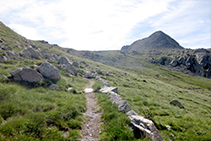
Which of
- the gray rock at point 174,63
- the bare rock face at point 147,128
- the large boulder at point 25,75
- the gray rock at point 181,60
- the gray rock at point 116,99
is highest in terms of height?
the gray rock at point 181,60

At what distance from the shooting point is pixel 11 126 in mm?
5398

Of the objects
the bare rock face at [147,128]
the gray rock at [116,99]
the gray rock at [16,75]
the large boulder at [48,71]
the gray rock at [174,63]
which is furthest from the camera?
the gray rock at [174,63]

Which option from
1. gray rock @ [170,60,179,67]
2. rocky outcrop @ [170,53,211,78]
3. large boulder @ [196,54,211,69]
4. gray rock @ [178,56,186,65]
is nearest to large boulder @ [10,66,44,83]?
rocky outcrop @ [170,53,211,78]

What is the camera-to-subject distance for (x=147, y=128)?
6.73 m

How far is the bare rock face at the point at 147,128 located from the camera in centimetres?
602

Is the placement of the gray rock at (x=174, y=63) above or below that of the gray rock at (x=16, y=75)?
above

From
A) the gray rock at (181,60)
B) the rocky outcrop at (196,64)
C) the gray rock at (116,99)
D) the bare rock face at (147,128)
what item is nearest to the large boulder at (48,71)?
the gray rock at (116,99)

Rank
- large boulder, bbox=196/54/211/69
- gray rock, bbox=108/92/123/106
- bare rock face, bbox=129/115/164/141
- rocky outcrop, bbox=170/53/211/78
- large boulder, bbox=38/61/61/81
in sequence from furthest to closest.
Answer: large boulder, bbox=196/54/211/69, rocky outcrop, bbox=170/53/211/78, large boulder, bbox=38/61/61/81, gray rock, bbox=108/92/123/106, bare rock face, bbox=129/115/164/141

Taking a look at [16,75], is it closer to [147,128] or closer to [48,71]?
[48,71]

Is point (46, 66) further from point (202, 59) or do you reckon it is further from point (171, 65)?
point (202, 59)

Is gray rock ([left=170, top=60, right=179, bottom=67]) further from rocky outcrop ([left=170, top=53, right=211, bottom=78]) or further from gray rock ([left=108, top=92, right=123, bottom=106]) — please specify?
gray rock ([left=108, top=92, right=123, bottom=106])

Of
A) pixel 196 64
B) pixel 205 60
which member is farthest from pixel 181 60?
pixel 205 60

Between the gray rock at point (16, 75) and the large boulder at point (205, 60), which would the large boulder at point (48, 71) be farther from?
the large boulder at point (205, 60)

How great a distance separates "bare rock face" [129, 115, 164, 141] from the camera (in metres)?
6.02
